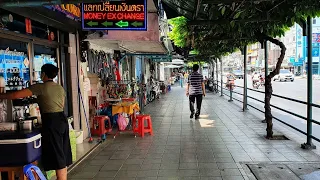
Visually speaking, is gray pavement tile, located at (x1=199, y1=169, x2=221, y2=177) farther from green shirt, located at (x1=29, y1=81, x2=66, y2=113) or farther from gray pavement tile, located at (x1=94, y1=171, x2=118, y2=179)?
green shirt, located at (x1=29, y1=81, x2=66, y2=113)

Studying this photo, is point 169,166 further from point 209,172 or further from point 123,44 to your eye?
point 123,44

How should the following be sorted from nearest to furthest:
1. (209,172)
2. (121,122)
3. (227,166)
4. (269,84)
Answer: (209,172), (227,166), (269,84), (121,122)

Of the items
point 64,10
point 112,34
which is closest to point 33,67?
point 64,10

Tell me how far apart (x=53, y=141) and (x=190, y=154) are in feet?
9.89

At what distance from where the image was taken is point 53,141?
4.04 metres

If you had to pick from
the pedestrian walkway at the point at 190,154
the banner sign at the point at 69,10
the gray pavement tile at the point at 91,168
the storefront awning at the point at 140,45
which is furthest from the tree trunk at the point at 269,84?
the banner sign at the point at 69,10

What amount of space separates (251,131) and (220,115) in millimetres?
3062

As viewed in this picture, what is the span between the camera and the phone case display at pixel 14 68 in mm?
4609

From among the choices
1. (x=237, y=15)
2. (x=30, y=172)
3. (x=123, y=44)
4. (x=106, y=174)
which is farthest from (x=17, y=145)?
(x=123, y=44)

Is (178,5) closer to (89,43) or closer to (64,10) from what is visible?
(64,10)

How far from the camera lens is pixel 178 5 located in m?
6.03

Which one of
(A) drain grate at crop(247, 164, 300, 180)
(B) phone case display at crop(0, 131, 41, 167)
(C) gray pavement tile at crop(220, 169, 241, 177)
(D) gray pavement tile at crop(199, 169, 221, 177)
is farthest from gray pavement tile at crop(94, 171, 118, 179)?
(A) drain grate at crop(247, 164, 300, 180)

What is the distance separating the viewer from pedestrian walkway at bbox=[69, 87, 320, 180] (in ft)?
16.8

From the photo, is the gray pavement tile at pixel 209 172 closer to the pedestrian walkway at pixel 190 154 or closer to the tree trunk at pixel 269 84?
the pedestrian walkway at pixel 190 154
